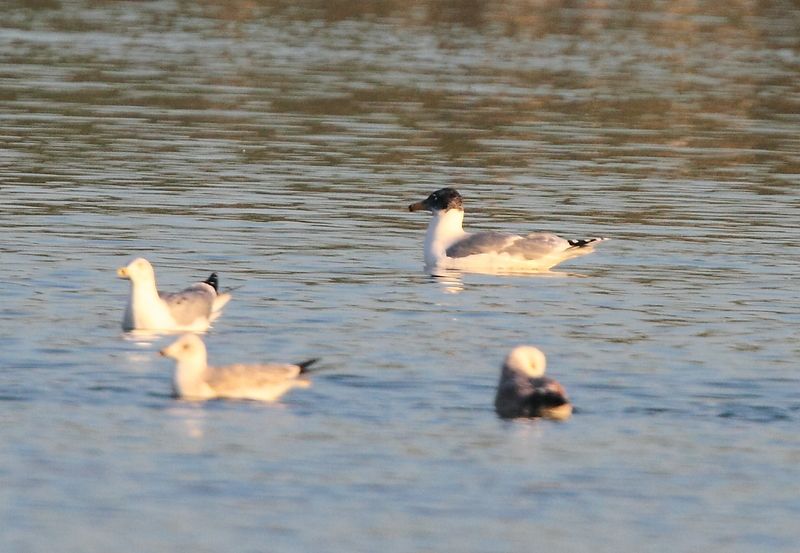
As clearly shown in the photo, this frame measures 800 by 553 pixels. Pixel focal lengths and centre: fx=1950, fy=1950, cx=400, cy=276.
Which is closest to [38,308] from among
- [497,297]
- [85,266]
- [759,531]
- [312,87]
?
[85,266]

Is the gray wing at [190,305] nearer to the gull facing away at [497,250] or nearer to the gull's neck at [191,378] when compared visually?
the gull's neck at [191,378]

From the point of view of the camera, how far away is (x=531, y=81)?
148 ft

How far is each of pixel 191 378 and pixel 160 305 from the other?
3141 mm

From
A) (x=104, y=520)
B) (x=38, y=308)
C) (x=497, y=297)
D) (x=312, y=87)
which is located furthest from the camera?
(x=312, y=87)

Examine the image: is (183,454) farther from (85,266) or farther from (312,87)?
(312,87)

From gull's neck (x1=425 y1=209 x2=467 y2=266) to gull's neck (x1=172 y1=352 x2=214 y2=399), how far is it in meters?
8.16

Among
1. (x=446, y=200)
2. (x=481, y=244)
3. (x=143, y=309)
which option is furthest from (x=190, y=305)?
(x=446, y=200)

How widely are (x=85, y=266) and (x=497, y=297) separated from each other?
4.55 metres

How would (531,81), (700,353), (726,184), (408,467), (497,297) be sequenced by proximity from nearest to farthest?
(408,467)
(700,353)
(497,297)
(726,184)
(531,81)

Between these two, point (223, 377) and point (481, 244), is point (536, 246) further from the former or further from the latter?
point (223, 377)

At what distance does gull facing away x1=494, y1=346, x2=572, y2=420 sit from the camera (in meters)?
14.3

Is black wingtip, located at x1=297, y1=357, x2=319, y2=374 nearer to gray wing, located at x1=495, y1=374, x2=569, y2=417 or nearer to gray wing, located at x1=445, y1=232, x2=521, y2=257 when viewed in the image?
gray wing, located at x1=495, y1=374, x2=569, y2=417

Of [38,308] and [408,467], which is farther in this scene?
[38,308]

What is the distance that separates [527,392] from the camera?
1437cm
